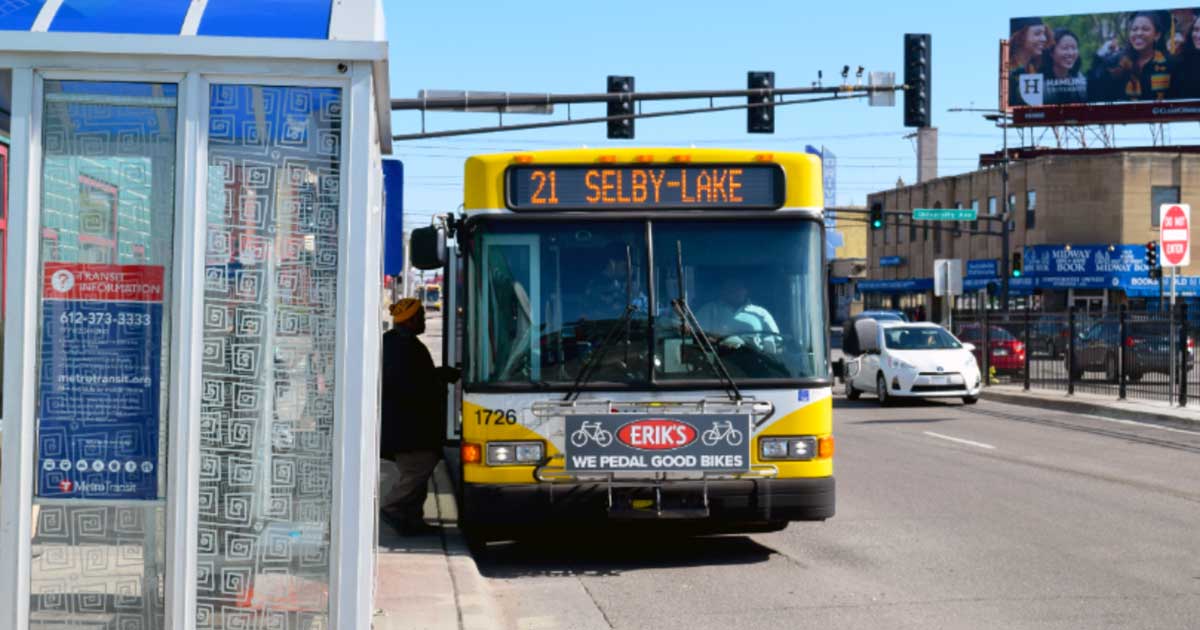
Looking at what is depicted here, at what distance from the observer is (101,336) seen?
5082 millimetres

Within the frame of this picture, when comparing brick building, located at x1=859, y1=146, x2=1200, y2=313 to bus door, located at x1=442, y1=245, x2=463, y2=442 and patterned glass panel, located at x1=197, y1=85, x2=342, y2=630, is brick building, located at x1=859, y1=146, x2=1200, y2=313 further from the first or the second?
patterned glass panel, located at x1=197, y1=85, x2=342, y2=630

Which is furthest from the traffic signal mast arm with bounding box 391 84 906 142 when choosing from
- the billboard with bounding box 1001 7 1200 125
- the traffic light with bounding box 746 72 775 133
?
the billboard with bounding box 1001 7 1200 125

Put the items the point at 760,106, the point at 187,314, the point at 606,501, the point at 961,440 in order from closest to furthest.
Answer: the point at 187,314, the point at 606,501, the point at 961,440, the point at 760,106

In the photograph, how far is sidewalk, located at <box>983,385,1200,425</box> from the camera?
73.9 ft

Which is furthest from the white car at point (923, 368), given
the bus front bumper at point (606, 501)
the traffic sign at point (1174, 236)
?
the bus front bumper at point (606, 501)

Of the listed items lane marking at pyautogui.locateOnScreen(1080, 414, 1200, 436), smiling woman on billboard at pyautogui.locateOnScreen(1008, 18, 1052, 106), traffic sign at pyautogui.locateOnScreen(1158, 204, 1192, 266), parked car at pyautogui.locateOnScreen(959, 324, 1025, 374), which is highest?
smiling woman on billboard at pyautogui.locateOnScreen(1008, 18, 1052, 106)

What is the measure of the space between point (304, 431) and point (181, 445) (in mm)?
434

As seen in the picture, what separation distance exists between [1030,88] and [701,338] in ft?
231

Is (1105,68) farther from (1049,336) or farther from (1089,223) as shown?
(1049,336)

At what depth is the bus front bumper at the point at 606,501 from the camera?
929 cm

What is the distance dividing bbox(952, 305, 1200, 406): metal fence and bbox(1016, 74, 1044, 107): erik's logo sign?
4510cm

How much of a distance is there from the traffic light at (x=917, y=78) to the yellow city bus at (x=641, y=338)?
15.5 m

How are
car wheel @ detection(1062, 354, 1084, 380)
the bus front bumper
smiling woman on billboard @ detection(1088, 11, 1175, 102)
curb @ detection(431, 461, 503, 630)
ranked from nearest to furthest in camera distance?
1. curb @ detection(431, 461, 503, 630)
2. the bus front bumper
3. car wheel @ detection(1062, 354, 1084, 380)
4. smiling woman on billboard @ detection(1088, 11, 1175, 102)

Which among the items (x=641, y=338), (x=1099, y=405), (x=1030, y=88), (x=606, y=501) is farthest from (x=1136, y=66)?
(x=606, y=501)
